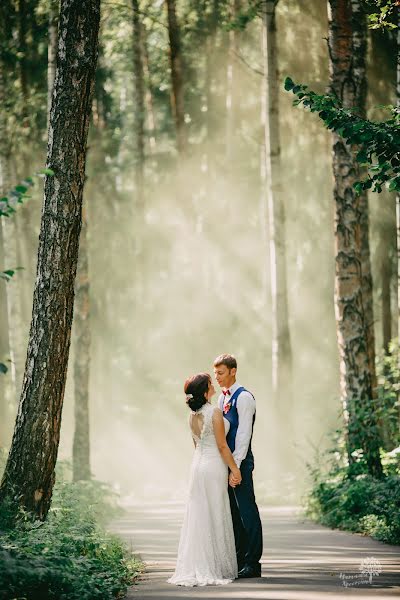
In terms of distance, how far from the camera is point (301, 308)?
4306cm

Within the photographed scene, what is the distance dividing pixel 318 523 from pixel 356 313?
3.42 metres

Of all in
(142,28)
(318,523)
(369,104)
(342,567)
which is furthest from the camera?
(142,28)

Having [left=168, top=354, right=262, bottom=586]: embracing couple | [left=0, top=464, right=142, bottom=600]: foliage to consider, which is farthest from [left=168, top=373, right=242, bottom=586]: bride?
[left=0, top=464, right=142, bottom=600]: foliage

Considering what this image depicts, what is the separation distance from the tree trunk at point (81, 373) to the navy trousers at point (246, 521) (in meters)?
11.1

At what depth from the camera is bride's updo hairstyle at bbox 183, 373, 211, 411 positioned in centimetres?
1064

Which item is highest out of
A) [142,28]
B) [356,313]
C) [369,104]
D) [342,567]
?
[142,28]

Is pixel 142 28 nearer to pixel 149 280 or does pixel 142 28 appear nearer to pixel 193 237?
pixel 193 237

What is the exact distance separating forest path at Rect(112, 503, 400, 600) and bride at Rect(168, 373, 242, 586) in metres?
0.33

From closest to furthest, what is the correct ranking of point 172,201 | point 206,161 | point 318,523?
point 318,523 → point 206,161 → point 172,201

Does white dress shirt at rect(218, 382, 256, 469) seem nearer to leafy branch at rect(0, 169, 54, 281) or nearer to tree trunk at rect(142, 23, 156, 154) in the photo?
leafy branch at rect(0, 169, 54, 281)

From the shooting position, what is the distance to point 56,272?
11109mm

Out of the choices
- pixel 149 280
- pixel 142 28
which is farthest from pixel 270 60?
pixel 149 280

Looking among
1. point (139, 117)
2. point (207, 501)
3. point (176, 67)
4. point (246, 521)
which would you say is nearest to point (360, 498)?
point (246, 521)

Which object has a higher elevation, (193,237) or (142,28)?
A: (142,28)
